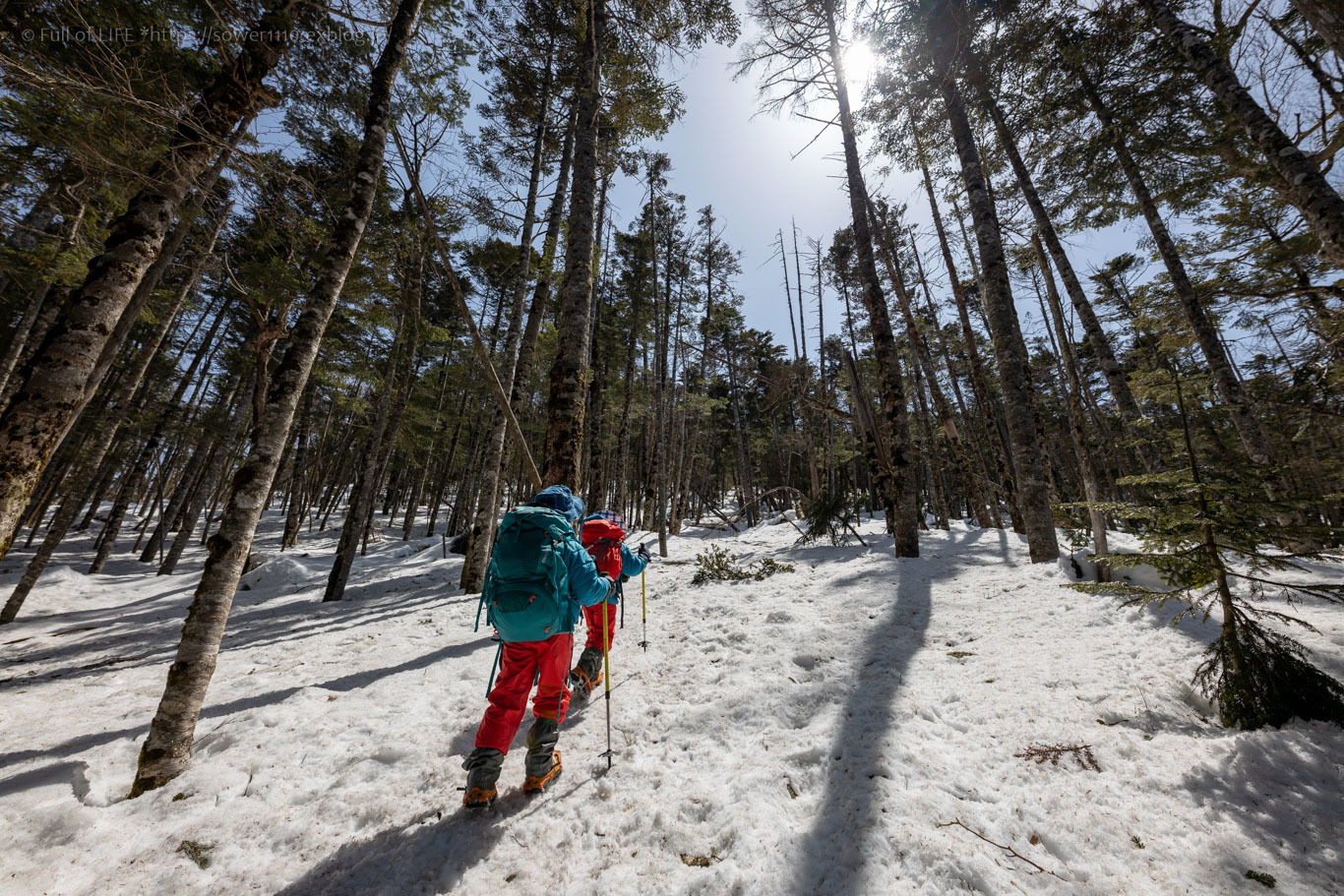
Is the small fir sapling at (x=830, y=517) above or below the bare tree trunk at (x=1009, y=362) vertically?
below

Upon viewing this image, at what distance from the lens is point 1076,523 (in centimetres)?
642

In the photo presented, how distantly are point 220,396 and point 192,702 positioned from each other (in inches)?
802

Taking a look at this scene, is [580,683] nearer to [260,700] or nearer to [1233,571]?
[260,700]

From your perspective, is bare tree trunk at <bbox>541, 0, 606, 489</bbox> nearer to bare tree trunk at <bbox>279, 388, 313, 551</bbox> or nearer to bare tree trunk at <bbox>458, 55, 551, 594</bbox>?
bare tree trunk at <bbox>458, 55, 551, 594</bbox>

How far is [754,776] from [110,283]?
6.33 m

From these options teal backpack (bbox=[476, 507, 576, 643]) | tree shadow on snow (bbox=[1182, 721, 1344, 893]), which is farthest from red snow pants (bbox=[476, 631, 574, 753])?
tree shadow on snow (bbox=[1182, 721, 1344, 893])

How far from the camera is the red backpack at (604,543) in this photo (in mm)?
4293

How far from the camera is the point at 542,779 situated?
2.77m

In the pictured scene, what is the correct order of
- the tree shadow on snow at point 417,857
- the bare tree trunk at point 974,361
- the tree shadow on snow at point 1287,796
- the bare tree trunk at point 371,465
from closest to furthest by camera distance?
1. the tree shadow on snow at point 1287,796
2. the tree shadow on snow at point 417,857
3. the bare tree trunk at point 371,465
4. the bare tree trunk at point 974,361

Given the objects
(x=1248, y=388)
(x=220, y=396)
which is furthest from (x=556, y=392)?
(x=220, y=396)

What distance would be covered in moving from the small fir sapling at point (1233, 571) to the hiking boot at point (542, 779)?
148 inches

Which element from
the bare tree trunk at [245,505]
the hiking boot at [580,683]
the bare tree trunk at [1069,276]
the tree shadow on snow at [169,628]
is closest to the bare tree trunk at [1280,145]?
the bare tree trunk at [1069,276]

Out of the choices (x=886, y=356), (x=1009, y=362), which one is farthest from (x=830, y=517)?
(x=1009, y=362)

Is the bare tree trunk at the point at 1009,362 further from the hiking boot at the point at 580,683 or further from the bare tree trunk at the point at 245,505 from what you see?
the bare tree trunk at the point at 245,505
